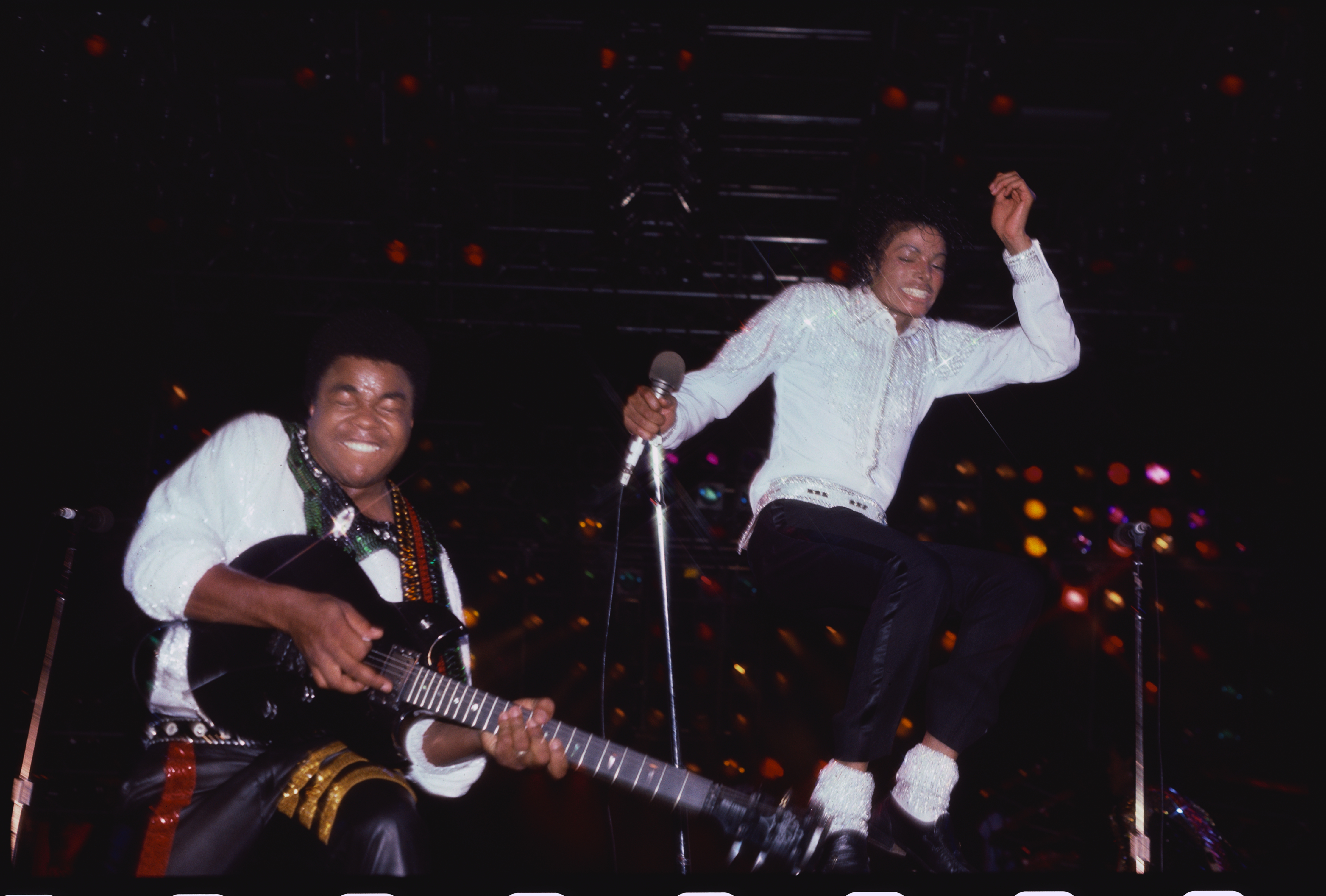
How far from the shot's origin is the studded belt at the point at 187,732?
7.42 feet

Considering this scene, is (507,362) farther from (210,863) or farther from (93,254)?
(210,863)

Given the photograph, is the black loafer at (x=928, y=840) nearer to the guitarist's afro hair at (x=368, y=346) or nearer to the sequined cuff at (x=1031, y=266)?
the sequined cuff at (x=1031, y=266)

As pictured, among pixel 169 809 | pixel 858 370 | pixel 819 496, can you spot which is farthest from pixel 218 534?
pixel 858 370

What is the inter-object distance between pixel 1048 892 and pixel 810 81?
18.4 ft

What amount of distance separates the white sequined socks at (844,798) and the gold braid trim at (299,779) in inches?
48.2

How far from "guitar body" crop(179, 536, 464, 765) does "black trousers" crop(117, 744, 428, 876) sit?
0.28 feet

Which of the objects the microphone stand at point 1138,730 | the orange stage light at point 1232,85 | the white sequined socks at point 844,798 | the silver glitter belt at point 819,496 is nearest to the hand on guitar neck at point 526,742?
the white sequined socks at point 844,798

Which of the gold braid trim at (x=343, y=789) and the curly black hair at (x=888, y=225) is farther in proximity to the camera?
the curly black hair at (x=888, y=225)

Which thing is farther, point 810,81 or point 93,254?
point 810,81

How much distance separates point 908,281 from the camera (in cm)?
281

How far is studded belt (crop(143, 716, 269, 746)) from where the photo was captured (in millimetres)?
2262

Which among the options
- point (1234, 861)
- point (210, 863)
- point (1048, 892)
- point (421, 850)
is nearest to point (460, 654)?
point (421, 850)

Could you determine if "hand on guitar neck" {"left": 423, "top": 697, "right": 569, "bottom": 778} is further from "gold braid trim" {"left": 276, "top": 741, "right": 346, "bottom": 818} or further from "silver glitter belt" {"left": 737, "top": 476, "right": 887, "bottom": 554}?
"silver glitter belt" {"left": 737, "top": 476, "right": 887, "bottom": 554}

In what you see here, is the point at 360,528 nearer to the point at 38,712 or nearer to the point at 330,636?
the point at 330,636
